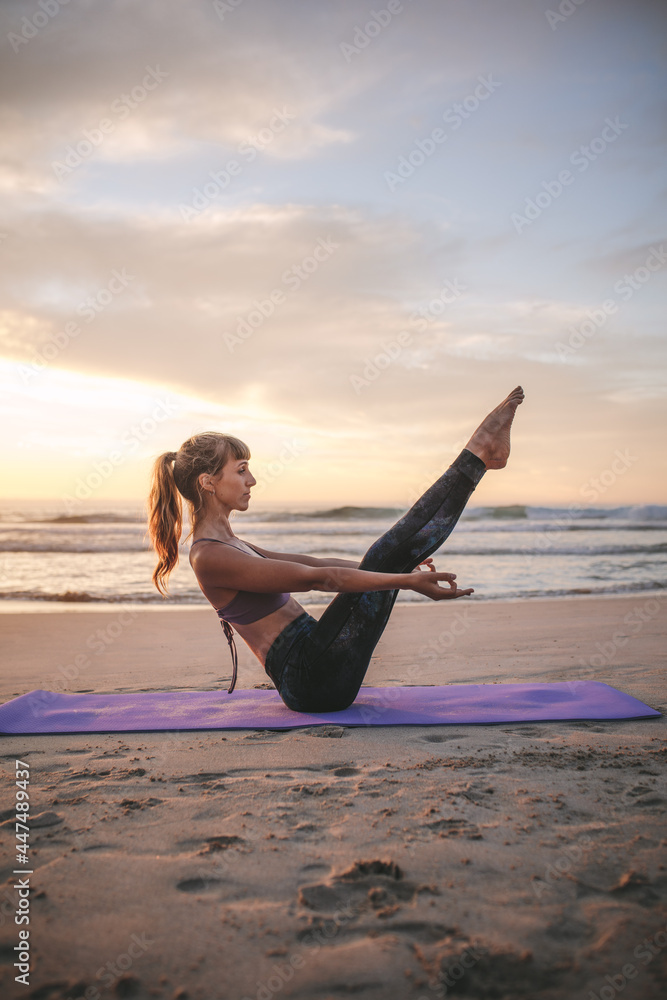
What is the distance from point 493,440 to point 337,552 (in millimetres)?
13247

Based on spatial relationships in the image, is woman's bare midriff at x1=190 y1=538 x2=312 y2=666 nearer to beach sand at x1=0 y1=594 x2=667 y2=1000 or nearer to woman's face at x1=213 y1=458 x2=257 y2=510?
woman's face at x1=213 y1=458 x2=257 y2=510

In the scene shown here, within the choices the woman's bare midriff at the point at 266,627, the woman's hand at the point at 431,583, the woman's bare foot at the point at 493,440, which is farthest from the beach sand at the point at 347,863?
the woman's bare foot at the point at 493,440

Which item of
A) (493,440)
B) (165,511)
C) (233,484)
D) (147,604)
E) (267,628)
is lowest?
(147,604)

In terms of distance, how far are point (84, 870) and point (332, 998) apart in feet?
3.05

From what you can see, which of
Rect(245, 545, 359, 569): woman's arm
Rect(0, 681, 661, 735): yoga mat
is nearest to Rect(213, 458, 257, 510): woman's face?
Rect(245, 545, 359, 569): woman's arm

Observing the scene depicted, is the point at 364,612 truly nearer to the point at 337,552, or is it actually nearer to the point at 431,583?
the point at 431,583

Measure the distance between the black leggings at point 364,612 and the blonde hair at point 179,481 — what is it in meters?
0.81

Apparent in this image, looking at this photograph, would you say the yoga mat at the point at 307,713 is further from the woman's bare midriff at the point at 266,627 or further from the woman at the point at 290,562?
the woman's bare midriff at the point at 266,627

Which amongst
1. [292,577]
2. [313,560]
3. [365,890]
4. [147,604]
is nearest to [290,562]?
[292,577]

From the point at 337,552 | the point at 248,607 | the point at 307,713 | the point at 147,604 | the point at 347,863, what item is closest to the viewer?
the point at 347,863

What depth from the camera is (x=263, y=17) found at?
280 inches

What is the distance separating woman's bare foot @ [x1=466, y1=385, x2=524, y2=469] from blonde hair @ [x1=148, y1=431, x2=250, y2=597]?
127 cm

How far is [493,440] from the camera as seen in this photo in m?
3.16

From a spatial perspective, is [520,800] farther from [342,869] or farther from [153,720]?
[153,720]
